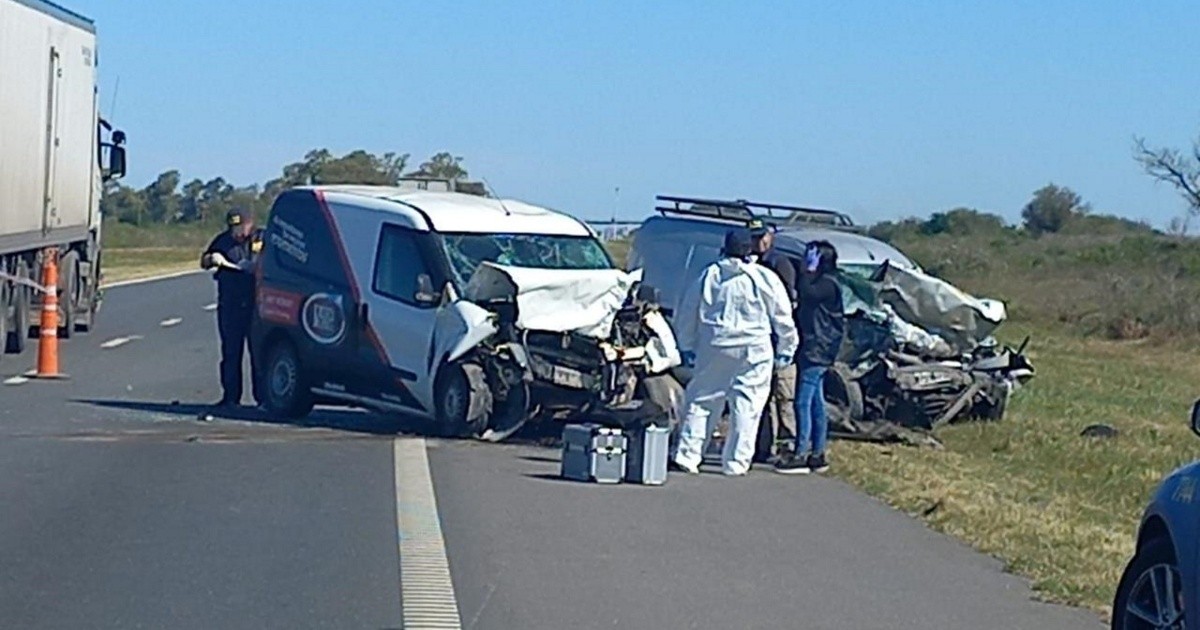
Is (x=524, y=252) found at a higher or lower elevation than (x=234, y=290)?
higher

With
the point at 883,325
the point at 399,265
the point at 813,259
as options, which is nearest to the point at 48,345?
the point at 399,265

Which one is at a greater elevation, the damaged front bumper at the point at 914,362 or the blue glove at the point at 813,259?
the blue glove at the point at 813,259

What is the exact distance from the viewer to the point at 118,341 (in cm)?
Result: 2908

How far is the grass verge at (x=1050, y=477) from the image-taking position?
11766 mm

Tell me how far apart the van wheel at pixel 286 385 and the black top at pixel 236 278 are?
2.54ft

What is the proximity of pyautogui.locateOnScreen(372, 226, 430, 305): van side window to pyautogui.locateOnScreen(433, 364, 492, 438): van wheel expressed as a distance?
83cm

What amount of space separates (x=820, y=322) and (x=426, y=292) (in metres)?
A: 3.37

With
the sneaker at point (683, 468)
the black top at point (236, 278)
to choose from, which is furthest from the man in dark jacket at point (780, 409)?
the black top at point (236, 278)

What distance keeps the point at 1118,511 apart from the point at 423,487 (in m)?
Answer: 4.67

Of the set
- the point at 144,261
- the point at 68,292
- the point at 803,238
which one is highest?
the point at 803,238

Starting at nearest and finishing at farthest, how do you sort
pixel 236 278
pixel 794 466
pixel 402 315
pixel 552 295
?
1. pixel 794 466
2. pixel 552 295
3. pixel 402 315
4. pixel 236 278

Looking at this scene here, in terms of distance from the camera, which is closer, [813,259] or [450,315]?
[813,259]

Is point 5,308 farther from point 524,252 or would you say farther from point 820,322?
point 820,322

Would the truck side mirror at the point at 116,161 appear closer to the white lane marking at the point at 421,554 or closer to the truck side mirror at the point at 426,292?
the truck side mirror at the point at 426,292
